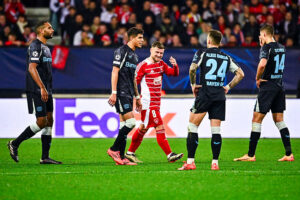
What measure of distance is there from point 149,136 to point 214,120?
6.95 metres

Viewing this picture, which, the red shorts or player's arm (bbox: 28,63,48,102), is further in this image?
the red shorts

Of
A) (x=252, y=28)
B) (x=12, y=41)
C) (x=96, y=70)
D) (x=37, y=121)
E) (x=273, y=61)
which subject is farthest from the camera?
(x=252, y=28)

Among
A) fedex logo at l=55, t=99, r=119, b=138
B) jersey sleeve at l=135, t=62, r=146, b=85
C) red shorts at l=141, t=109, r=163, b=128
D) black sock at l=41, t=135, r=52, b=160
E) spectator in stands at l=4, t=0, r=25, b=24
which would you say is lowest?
fedex logo at l=55, t=99, r=119, b=138

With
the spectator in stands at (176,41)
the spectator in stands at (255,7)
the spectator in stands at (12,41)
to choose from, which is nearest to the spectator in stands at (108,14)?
the spectator in stands at (176,41)

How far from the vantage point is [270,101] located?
1064 centimetres

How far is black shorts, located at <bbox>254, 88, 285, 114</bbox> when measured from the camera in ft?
34.9

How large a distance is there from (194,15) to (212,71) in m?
10.9

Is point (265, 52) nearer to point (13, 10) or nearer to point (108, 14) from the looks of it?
point (108, 14)

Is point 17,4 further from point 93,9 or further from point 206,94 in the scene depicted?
point 206,94

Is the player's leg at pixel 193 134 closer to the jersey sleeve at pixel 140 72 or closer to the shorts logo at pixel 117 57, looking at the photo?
the jersey sleeve at pixel 140 72

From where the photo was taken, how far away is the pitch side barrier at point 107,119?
51.7 ft

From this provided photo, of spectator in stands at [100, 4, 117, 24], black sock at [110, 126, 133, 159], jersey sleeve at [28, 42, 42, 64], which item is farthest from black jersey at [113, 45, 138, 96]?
spectator in stands at [100, 4, 117, 24]

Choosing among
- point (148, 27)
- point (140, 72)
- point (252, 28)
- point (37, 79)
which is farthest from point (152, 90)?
point (252, 28)

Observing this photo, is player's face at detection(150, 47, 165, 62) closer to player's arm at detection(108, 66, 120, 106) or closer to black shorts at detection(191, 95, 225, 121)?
player's arm at detection(108, 66, 120, 106)
